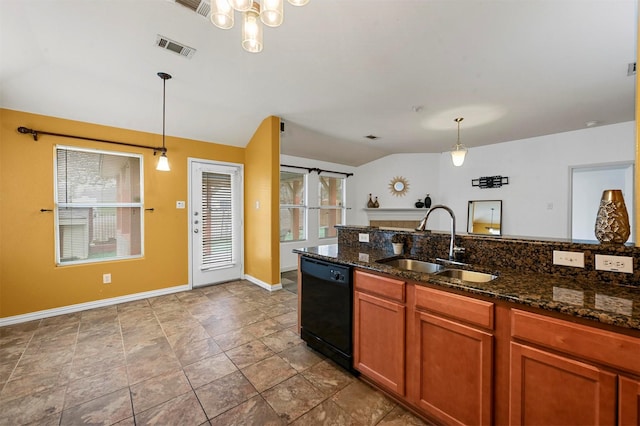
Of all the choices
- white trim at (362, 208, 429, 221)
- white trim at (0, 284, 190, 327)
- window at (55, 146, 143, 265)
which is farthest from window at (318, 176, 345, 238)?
window at (55, 146, 143, 265)

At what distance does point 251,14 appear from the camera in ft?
4.44

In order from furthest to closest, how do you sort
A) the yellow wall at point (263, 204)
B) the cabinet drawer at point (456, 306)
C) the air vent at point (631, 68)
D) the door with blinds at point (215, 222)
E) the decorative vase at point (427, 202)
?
the decorative vase at point (427, 202)
the door with blinds at point (215, 222)
the yellow wall at point (263, 204)
the air vent at point (631, 68)
the cabinet drawer at point (456, 306)

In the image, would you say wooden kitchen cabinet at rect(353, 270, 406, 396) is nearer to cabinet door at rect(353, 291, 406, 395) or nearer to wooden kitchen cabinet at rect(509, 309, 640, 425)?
cabinet door at rect(353, 291, 406, 395)

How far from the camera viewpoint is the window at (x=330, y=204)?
6.16m

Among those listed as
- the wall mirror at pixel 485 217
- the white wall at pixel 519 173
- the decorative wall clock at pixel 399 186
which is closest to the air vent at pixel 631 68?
the white wall at pixel 519 173

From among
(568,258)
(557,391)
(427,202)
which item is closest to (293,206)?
(427,202)

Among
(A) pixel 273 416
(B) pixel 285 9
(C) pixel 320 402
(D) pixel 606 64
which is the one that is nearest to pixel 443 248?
(C) pixel 320 402

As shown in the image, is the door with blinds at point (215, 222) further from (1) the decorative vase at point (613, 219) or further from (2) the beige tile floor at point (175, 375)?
(1) the decorative vase at point (613, 219)

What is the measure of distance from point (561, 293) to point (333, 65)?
7.98 feet

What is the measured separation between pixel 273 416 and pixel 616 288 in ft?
6.41

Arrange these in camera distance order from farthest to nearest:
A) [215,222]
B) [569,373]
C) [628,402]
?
[215,222] → [569,373] → [628,402]

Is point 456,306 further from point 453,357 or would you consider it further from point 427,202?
Result: point 427,202

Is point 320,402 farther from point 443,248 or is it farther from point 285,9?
point 285,9

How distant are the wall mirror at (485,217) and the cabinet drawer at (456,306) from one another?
4.35 meters
